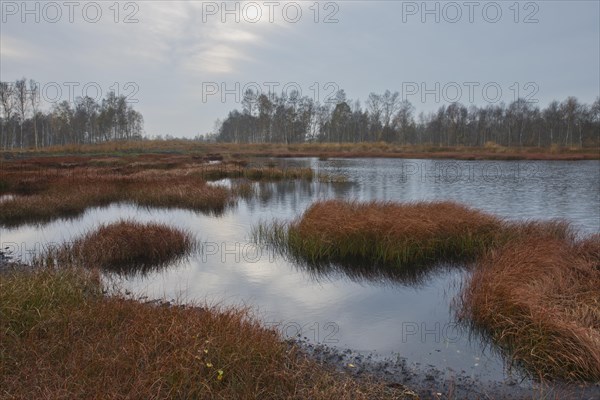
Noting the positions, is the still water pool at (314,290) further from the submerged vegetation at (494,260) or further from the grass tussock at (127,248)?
the grass tussock at (127,248)

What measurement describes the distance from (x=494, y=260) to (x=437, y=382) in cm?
472

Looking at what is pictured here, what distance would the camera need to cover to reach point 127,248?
11.1 m

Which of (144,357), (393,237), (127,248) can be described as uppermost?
(393,237)

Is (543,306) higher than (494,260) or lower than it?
lower

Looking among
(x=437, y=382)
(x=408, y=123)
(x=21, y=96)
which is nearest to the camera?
(x=437, y=382)

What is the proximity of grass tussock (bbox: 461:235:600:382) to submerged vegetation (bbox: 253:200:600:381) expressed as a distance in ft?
0.05

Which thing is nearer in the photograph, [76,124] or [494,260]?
[494,260]

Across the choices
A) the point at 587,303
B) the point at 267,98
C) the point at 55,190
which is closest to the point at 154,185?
the point at 55,190

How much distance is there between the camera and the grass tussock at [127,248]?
10.4m

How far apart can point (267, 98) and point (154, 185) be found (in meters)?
76.1

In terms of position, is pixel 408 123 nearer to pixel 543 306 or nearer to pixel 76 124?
pixel 76 124

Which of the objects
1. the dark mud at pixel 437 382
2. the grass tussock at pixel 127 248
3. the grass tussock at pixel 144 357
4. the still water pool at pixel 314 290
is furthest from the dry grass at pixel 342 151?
the dark mud at pixel 437 382

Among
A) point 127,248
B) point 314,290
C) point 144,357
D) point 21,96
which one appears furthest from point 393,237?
point 21,96

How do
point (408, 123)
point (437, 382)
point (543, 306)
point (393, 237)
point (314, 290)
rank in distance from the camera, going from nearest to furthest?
point (437, 382), point (543, 306), point (314, 290), point (393, 237), point (408, 123)
